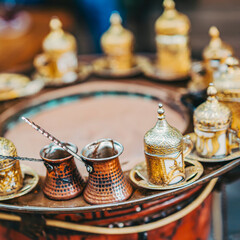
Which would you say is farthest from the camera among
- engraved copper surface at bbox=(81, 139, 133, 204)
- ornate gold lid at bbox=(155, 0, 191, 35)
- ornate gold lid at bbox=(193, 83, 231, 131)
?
ornate gold lid at bbox=(155, 0, 191, 35)

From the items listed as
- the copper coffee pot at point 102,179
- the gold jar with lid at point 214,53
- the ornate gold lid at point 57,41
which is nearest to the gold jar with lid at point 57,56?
the ornate gold lid at point 57,41

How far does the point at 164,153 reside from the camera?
1.05m

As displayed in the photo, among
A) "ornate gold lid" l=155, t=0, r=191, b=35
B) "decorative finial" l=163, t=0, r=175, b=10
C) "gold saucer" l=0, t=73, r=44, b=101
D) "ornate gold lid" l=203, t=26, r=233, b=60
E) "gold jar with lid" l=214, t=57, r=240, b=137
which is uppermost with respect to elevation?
"decorative finial" l=163, t=0, r=175, b=10

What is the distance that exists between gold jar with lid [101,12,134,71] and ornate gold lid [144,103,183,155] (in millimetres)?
949

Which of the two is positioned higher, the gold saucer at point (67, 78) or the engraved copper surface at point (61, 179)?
the gold saucer at point (67, 78)

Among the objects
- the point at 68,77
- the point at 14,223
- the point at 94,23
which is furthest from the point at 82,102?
the point at 94,23

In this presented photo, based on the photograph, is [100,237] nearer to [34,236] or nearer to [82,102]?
[34,236]

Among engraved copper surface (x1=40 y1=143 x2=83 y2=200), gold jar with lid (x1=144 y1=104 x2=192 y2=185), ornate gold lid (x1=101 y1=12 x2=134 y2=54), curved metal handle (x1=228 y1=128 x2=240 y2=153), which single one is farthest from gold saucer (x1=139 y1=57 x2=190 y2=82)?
engraved copper surface (x1=40 y1=143 x2=83 y2=200)

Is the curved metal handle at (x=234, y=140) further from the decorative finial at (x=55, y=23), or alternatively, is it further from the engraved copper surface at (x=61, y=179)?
the decorative finial at (x=55, y=23)

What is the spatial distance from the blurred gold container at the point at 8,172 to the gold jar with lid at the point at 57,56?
896 mm

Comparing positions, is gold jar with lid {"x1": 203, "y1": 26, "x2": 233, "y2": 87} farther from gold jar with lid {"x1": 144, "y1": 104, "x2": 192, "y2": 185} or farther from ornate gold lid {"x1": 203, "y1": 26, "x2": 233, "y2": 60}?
gold jar with lid {"x1": 144, "y1": 104, "x2": 192, "y2": 185}

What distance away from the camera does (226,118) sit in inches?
45.3

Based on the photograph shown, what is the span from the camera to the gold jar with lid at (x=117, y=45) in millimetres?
1933

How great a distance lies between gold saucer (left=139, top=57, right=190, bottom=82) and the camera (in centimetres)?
185
